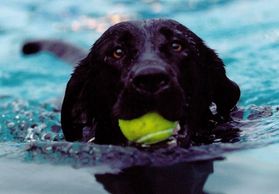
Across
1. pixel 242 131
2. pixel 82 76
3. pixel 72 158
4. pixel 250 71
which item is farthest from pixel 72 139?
pixel 250 71

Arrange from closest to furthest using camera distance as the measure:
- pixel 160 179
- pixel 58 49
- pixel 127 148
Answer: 1. pixel 160 179
2. pixel 127 148
3. pixel 58 49

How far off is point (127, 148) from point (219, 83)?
1.14 m

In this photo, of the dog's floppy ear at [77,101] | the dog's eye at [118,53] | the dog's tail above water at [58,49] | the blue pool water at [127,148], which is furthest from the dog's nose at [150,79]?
the dog's tail above water at [58,49]

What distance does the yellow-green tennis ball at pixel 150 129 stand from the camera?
367 cm

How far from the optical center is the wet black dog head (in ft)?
12.2

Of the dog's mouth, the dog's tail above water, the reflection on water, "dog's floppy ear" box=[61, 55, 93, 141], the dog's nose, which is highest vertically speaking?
the dog's tail above water

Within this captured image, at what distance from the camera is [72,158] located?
13.1ft

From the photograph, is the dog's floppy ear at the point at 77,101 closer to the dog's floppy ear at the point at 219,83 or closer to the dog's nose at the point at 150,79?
the dog's floppy ear at the point at 219,83

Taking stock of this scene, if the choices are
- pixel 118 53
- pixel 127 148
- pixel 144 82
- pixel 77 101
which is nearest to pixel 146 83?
pixel 144 82

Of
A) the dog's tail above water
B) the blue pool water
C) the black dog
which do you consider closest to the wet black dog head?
the black dog

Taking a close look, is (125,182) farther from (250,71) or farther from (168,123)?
(250,71)

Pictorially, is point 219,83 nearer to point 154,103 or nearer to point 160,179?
point 154,103

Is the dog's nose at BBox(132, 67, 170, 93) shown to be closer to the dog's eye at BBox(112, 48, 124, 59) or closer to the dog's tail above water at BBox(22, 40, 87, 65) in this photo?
the dog's eye at BBox(112, 48, 124, 59)

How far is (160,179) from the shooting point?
3.44 meters
